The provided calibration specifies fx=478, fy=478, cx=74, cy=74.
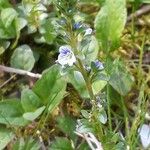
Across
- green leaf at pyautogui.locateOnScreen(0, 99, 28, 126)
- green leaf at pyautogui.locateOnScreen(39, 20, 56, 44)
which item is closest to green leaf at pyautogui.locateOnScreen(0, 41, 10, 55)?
green leaf at pyautogui.locateOnScreen(39, 20, 56, 44)

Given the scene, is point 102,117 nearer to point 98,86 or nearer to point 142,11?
point 98,86

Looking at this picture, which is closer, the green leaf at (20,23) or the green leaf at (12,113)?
the green leaf at (12,113)

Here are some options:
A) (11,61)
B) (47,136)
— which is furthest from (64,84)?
(11,61)

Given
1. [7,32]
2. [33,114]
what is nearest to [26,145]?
[33,114]

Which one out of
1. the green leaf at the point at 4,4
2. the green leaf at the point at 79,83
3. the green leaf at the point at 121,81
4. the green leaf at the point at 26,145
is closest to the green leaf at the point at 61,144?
the green leaf at the point at 26,145

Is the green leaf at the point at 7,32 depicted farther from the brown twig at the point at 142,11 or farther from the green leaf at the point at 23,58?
the brown twig at the point at 142,11

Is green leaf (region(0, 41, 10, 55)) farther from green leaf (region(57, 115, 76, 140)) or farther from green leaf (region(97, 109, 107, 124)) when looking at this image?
green leaf (region(97, 109, 107, 124))
